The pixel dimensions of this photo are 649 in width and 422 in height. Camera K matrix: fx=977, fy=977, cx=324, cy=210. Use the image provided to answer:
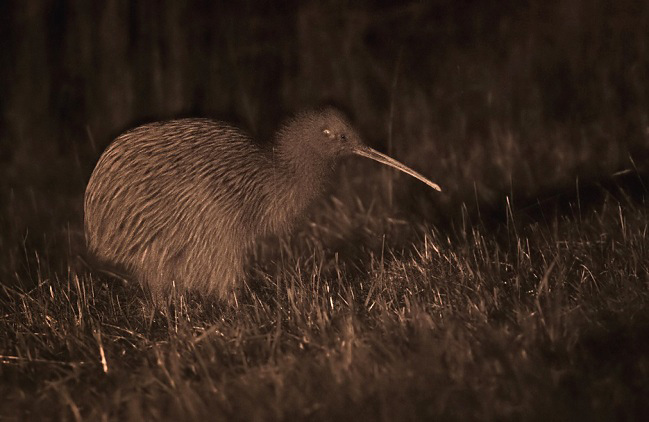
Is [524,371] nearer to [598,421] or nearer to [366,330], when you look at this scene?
[598,421]

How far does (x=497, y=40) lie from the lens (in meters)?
6.59

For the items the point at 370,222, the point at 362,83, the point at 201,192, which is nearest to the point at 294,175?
the point at 201,192

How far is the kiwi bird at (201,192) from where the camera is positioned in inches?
154

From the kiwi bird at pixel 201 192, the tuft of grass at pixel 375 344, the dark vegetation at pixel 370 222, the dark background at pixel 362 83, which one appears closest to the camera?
the tuft of grass at pixel 375 344

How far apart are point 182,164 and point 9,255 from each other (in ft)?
4.23

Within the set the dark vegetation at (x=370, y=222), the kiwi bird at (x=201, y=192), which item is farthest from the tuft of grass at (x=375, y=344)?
the kiwi bird at (x=201, y=192)

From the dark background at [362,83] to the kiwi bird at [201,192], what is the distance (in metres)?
1.06

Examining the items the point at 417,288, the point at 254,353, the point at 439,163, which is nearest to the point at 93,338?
the point at 254,353

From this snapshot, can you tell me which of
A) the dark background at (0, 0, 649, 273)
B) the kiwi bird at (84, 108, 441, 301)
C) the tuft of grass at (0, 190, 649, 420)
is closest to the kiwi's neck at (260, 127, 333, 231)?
the kiwi bird at (84, 108, 441, 301)

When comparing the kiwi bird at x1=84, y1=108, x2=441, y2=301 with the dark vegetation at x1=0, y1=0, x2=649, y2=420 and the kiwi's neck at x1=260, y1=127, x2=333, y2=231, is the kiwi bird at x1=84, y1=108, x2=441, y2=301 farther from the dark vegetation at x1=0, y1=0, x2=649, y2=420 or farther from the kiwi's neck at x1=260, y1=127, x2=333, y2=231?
the dark vegetation at x1=0, y1=0, x2=649, y2=420

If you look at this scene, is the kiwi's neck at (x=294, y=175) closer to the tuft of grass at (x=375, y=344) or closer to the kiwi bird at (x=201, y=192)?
the kiwi bird at (x=201, y=192)

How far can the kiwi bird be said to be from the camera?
391 cm

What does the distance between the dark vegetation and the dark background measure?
0.02 metres

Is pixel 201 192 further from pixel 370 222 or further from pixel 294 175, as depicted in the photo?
pixel 370 222
